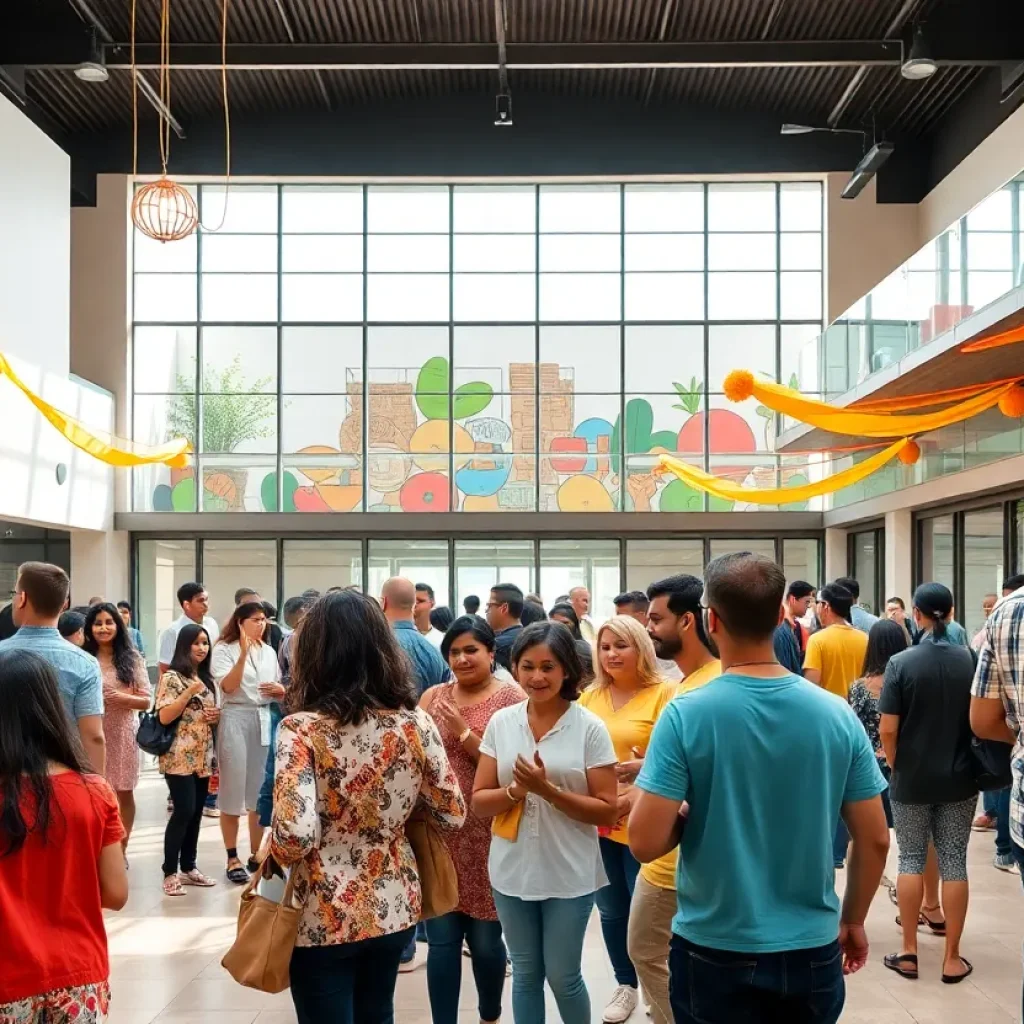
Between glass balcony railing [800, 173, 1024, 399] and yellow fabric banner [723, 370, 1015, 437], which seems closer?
glass balcony railing [800, 173, 1024, 399]

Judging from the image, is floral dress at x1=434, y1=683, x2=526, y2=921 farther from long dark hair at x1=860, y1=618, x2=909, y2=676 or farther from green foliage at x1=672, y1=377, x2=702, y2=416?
green foliage at x1=672, y1=377, x2=702, y2=416

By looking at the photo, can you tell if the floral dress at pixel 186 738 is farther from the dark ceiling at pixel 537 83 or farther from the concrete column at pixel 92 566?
the concrete column at pixel 92 566

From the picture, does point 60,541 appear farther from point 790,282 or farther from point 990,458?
point 990,458

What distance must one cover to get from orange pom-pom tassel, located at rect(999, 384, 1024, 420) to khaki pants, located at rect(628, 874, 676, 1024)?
6101 millimetres

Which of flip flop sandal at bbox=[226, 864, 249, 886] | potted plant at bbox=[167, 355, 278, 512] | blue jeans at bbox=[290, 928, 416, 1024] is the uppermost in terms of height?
potted plant at bbox=[167, 355, 278, 512]

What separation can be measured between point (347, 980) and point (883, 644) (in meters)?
3.80

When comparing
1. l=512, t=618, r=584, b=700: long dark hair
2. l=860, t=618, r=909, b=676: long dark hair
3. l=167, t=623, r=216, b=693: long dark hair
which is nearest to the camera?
l=512, t=618, r=584, b=700: long dark hair

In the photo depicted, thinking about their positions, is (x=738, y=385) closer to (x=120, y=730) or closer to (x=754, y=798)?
(x=120, y=730)

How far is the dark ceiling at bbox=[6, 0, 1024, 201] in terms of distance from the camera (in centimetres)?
1312

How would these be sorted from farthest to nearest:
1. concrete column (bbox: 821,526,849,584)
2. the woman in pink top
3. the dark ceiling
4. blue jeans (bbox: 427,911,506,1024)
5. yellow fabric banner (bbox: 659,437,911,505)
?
concrete column (bbox: 821,526,849,584) → the dark ceiling → yellow fabric banner (bbox: 659,437,911,505) → the woman in pink top → blue jeans (bbox: 427,911,506,1024)

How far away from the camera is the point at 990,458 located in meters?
11.0

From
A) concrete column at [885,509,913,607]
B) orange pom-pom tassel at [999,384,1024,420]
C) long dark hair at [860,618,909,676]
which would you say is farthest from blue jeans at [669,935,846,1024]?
concrete column at [885,509,913,607]

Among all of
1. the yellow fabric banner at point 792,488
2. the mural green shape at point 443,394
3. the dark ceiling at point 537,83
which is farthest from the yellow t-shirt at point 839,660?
the mural green shape at point 443,394

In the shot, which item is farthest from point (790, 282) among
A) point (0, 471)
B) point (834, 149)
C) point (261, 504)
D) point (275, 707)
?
point (275, 707)
